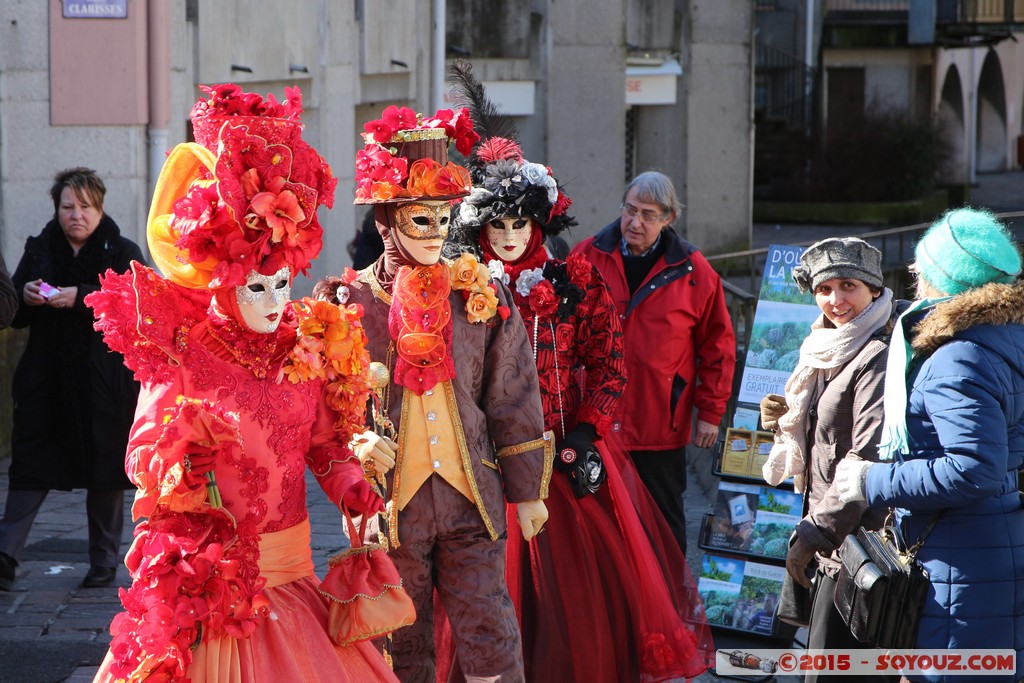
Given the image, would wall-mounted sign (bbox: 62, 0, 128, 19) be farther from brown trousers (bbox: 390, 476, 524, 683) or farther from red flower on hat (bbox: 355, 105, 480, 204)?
brown trousers (bbox: 390, 476, 524, 683)

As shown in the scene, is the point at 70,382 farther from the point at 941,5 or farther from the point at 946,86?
the point at 946,86

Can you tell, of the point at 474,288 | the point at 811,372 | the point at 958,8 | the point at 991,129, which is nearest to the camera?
the point at 474,288

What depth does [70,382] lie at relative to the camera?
644 centimetres

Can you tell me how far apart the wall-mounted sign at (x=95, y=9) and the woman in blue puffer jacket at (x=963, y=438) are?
685cm

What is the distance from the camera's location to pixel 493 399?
4621mm

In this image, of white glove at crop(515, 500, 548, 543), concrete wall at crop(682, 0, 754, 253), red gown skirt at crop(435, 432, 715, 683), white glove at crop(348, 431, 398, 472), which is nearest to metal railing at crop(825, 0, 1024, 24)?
concrete wall at crop(682, 0, 754, 253)

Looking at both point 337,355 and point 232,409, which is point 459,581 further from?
point 232,409

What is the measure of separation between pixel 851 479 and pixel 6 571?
13.0 feet

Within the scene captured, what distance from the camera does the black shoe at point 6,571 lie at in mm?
6309

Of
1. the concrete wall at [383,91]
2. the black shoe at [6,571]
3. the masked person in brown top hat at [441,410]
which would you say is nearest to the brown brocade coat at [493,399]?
the masked person in brown top hat at [441,410]

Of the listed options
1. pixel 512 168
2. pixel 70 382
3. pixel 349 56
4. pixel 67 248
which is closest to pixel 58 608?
pixel 70 382

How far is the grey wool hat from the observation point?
4910 mm

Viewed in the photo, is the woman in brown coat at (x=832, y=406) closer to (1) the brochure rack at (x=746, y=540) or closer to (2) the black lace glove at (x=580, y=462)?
(2) the black lace glove at (x=580, y=462)

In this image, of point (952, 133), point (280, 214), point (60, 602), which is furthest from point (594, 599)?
point (952, 133)
